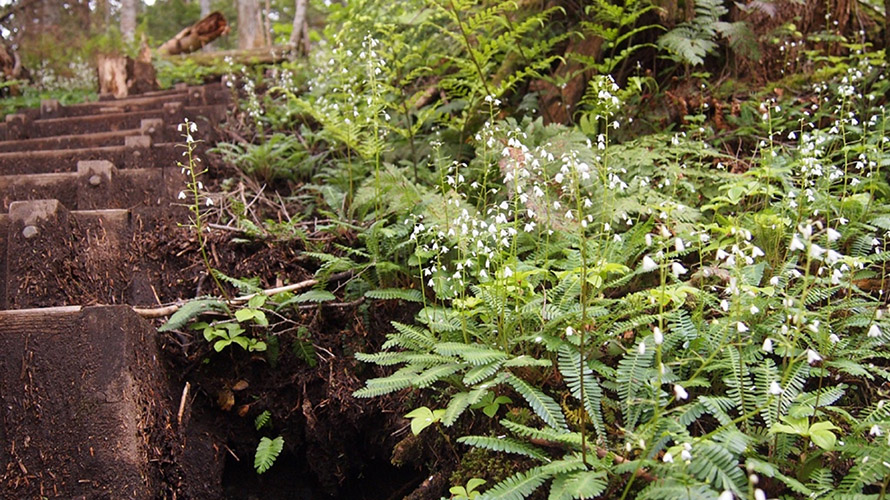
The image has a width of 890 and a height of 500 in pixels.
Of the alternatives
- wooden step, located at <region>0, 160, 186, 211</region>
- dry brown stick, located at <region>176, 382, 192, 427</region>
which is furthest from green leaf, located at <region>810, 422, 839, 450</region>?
wooden step, located at <region>0, 160, 186, 211</region>

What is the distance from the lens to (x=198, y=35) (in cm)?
1216

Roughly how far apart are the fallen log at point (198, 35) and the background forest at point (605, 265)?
23.8 ft

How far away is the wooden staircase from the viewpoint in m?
2.32

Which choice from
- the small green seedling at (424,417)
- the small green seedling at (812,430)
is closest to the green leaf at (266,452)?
the small green seedling at (424,417)

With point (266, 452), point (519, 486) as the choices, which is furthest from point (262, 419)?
point (519, 486)

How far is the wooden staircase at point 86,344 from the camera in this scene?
2.32 m

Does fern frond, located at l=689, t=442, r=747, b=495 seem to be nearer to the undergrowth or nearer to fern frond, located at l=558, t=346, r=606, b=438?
the undergrowth

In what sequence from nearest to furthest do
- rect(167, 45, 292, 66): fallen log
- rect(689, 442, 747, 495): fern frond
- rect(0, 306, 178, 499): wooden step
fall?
rect(689, 442, 747, 495): fern frond < rect(0, 306, 178, 499): wooden step < rect(167, 45, 292, 66): fallen log

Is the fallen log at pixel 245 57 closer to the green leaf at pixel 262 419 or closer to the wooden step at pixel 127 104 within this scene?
the wooden step at pixel 127 104

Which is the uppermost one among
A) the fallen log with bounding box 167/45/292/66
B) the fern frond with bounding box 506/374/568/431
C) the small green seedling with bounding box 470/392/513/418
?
the fallen log with bounding box 167/45/292/66

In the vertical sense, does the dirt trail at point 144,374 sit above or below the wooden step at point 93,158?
below

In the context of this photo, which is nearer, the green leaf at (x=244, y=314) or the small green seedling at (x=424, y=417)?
the small green seedling at (x=424, y=417)

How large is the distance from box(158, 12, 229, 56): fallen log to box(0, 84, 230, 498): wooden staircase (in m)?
8.84

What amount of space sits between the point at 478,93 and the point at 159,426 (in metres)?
2.95
